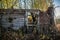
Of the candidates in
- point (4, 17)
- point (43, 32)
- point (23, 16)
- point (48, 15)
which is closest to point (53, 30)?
point (43, 32)

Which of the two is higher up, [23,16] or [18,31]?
[23,16]

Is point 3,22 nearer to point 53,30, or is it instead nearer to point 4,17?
point 4,17

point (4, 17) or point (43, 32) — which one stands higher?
point (4, 17)

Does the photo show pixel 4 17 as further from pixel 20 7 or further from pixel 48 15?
pixel 48 15

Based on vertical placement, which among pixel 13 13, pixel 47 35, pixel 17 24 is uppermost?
pixel 13 13

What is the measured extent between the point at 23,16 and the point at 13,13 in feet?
2.83

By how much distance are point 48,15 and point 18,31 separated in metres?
3.16

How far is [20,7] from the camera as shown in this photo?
1391 centimetres

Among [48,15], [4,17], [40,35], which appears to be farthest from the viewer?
[48,15]

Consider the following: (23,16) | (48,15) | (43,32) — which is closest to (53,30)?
(43,32)

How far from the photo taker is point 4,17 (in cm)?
1299

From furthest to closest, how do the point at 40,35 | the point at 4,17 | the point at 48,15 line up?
the point at 48,15
the point at 4,17
the point at 40,35

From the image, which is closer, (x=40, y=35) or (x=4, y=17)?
(x=40, y=35)

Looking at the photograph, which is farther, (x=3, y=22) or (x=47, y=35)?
(x=3, y=22)
